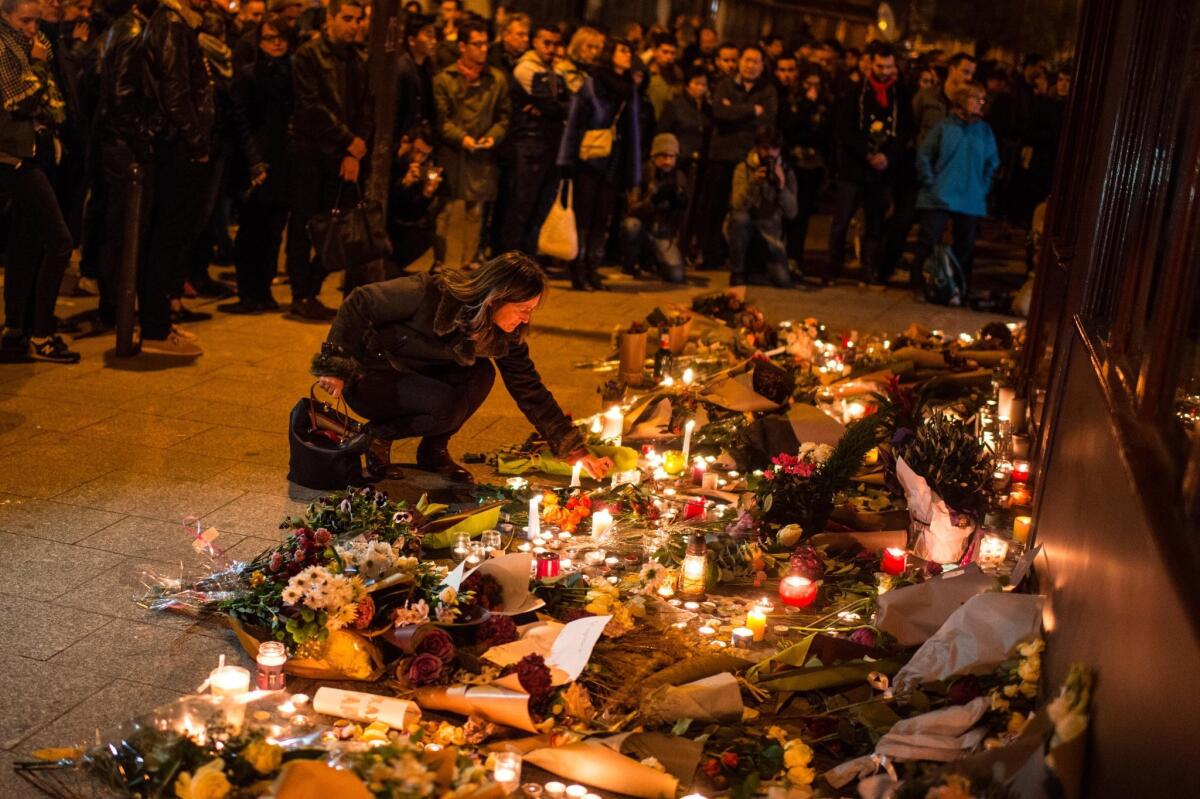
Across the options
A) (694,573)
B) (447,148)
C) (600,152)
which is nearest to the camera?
(694,573)

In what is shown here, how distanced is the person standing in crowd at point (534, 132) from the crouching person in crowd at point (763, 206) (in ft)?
5.51

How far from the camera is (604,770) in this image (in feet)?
11.5

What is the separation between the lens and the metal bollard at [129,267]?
7336 millimetres

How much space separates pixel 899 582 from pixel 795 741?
126cm

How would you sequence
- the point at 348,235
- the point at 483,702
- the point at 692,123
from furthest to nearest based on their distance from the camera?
the point at 692,123
the point at 348,235
the point at 483,702

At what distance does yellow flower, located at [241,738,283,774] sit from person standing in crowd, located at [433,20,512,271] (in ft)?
23.4

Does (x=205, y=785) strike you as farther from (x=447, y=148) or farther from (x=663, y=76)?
(x=663, y=76)

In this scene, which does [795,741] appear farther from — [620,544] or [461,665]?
[620,544]

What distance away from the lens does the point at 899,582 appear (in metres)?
4.71

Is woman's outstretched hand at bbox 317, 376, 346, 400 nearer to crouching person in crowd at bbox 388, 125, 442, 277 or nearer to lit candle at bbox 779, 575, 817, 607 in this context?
lit candle at bbox 779, 575, 817, 607

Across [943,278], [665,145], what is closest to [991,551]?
[665,145]

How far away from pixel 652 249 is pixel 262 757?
29.5ft

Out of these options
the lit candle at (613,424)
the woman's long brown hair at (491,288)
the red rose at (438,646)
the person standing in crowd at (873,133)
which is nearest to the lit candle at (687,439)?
the lit candle at (613,424)

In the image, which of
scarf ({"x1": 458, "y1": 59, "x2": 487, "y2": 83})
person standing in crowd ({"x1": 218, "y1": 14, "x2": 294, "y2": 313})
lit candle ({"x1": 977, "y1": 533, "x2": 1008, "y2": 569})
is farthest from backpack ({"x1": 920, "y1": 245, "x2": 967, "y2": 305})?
lit candle ({"x1": 977, "y1": 533, "x2": 1008, "y2": 569})
